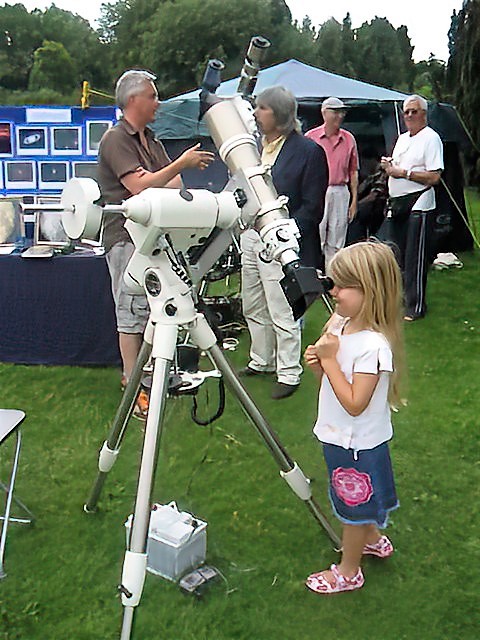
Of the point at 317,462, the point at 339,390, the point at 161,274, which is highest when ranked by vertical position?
the point at 161,274

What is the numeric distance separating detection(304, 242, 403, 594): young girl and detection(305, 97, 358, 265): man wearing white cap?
4.05 m

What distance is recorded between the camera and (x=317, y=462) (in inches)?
127

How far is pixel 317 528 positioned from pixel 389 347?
3.10 feet

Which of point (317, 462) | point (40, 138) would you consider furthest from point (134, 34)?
point (317, 462)

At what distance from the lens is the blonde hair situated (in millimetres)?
2039

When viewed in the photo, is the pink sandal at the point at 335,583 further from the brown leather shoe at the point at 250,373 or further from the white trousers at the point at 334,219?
the white trousers at the point at 334,219

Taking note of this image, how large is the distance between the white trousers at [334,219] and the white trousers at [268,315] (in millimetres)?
2252

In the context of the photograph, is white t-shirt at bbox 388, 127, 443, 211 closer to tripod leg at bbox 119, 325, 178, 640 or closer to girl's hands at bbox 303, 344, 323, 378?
girl's hands at bbox 303, 344, 323, 378

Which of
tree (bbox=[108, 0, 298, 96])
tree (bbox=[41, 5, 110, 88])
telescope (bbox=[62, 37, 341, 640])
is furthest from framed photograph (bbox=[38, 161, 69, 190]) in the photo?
tree (bbox=[41, 5, 110, 88])

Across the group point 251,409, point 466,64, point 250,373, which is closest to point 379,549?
point 251,409

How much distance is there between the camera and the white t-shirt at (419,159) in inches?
208

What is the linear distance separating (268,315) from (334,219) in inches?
95.6

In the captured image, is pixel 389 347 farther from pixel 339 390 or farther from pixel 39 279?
pixel 39 279

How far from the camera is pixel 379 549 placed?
2.51 metres
